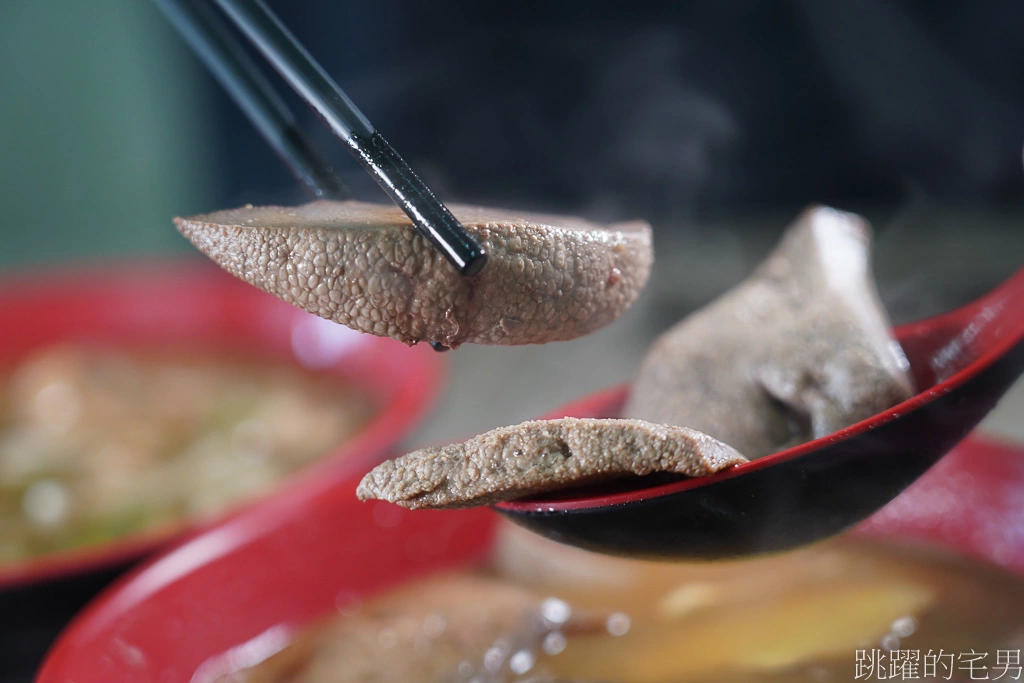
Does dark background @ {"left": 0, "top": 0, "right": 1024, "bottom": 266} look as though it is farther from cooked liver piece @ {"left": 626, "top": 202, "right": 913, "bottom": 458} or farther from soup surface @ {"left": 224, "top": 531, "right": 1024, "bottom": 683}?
soup surface @ {"left": 224, "top": 531, "right": 1024, "bottom": 683}

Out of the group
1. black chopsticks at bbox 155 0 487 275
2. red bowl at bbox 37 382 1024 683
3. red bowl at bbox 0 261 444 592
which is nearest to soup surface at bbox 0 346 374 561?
red bowl at bbox 0 261 444 592

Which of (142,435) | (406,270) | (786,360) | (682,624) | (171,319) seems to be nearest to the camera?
(406,270)

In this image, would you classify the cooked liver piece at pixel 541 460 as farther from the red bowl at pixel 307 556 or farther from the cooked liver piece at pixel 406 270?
the red bowl at pixel 307 556

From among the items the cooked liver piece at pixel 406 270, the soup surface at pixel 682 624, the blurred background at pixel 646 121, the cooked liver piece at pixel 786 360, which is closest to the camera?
the cooked liver piece at pixel 406 270

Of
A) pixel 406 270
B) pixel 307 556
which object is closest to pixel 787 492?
pixel 406 270

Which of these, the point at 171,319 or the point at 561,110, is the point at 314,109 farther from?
the point at 171,319

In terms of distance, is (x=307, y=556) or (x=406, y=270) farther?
(x=307, y=556)

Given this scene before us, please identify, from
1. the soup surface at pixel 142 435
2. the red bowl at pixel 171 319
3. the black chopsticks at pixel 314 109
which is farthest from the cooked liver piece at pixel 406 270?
the red bowl at pixel 171 319

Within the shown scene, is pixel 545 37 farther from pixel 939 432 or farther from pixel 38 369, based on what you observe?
pixel 939 432
